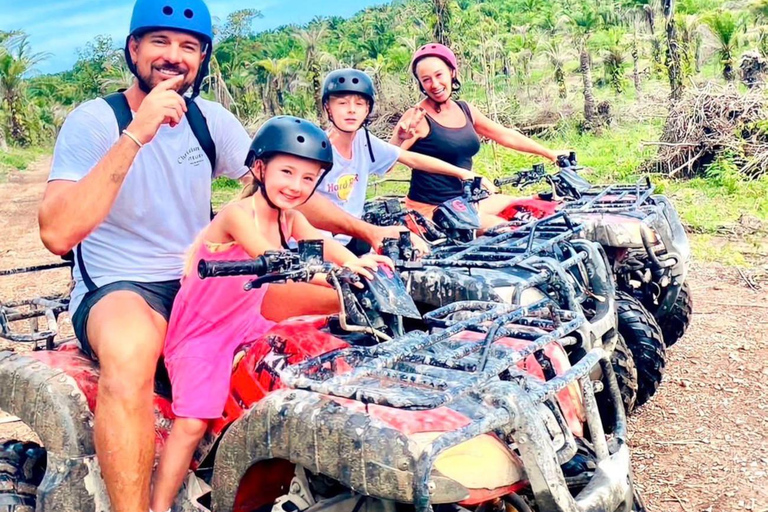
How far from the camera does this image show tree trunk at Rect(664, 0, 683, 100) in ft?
59.1

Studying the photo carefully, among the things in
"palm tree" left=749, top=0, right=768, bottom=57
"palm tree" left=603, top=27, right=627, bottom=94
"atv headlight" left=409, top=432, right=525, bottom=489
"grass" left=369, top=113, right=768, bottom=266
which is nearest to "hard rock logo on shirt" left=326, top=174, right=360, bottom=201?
"atv headlight" left=409, top=432, right=525, bottom=489

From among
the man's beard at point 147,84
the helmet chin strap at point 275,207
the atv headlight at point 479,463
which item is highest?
the man's beard at point 147,84

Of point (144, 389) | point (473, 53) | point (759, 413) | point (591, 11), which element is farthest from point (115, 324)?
point (591, 11)

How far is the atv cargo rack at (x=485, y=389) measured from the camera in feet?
7.38

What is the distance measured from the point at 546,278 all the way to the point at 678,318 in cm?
239

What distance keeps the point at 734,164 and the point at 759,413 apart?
919 centimetres

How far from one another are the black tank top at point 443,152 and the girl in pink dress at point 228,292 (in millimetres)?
2935

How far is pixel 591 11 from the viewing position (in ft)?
109

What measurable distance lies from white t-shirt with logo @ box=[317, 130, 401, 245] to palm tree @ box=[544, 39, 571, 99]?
2828 centimetres

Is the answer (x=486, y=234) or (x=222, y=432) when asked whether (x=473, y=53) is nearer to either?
(x=486, y=234)

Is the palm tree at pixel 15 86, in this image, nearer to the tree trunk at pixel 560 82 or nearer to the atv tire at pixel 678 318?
the tree trunk at pixel 560 82

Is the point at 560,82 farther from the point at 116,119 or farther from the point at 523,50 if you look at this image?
the point at 116,119

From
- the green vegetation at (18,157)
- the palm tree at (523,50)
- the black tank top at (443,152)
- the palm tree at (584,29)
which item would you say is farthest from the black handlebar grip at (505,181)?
the palm tree at (523,50)

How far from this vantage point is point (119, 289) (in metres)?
3.20
